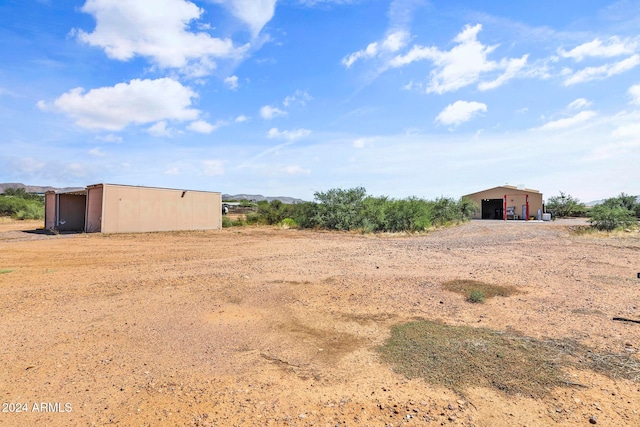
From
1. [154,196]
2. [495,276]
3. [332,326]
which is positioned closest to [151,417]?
[332,326]

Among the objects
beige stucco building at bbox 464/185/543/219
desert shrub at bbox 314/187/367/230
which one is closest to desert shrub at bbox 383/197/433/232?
desert shrub at bbox 314/187/367/230

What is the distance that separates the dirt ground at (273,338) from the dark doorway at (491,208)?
36.2m

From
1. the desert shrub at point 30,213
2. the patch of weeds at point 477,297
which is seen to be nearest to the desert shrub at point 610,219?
the patch of weeds at point 477,297

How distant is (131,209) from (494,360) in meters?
21.9

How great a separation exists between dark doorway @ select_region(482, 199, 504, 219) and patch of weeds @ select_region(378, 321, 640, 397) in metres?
43.2

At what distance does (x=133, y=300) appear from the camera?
6266 millimetres

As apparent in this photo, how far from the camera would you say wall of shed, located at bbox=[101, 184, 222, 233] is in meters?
20.3

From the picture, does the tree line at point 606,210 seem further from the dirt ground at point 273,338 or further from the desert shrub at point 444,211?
the dirt ground at point 273,338

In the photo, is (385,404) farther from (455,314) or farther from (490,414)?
(455,314)

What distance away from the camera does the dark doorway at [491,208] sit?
1726 inches

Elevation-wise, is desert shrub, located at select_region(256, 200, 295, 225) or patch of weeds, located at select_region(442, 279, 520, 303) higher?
desert shrub, located at select_region(256, 200, 295, 225)

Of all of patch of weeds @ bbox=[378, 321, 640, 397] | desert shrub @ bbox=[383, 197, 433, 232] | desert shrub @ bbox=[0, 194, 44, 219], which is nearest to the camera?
patch of weeds @ bbox=[378, 321, 640, 397]

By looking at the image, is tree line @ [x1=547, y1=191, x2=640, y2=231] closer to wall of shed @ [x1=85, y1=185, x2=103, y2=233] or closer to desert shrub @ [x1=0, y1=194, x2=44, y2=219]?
wall of shed @ [x1=85, y1=185, x2=103, y2=233]

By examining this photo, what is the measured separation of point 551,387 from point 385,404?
161cm
